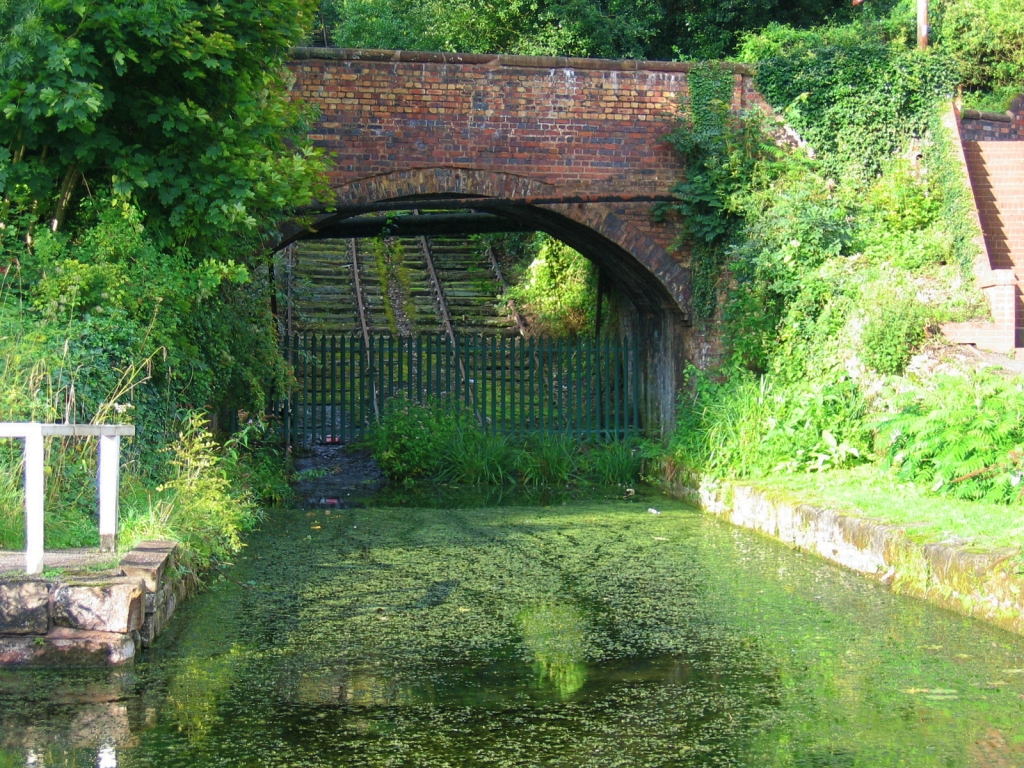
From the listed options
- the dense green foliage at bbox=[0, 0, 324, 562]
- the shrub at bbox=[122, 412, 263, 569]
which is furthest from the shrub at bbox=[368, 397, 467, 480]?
the shrub at bbox=[122, 412, 263, 569]

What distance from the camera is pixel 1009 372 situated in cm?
948

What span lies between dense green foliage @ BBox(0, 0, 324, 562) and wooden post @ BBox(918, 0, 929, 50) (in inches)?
392

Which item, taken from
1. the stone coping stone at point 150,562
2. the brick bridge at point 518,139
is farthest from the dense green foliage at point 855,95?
the stone coping stone at point 150,562

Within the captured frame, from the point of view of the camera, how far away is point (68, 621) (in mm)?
4871

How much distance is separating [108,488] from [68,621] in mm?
726

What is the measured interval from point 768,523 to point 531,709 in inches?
186

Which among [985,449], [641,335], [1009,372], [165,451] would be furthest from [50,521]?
[641,335]

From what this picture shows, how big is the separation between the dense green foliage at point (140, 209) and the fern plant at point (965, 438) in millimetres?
4759

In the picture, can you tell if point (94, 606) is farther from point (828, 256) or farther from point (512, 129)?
point (828, 256)

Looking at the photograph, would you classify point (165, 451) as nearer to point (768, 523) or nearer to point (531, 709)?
point (531, 709)

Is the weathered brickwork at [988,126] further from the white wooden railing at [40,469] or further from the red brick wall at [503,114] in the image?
the white wooden railing at [40,469]

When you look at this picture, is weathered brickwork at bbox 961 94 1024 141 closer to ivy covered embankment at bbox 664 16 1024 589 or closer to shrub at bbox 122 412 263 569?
ivy covered embankment at bbox 664 16 1024 589

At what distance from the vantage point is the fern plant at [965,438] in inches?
Result: 291

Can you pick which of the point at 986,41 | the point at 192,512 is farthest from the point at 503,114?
the point at 986,41
